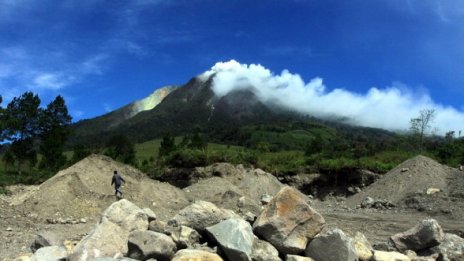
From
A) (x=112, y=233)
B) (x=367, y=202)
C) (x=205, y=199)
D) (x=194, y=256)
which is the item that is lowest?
(x=205, y=199)

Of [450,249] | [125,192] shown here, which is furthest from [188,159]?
[450,249]

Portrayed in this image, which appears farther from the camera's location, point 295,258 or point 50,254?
point 295,258

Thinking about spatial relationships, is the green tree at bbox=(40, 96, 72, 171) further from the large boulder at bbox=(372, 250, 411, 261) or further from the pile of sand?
the large boulder at bbox=(372, 250, 411, 261)

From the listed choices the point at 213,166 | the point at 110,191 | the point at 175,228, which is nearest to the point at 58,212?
the point at 110,191

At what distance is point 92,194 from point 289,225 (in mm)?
16129

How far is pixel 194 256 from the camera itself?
1195 cm

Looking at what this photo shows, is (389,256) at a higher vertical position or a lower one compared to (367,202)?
lower

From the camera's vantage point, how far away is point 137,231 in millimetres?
12602

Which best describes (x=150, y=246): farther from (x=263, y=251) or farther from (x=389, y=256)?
(x=389, y=256)

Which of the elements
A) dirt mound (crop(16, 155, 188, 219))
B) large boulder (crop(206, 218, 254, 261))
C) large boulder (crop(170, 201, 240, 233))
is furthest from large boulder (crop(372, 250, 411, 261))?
dirt mound (crop(16, 155, 188, 219))

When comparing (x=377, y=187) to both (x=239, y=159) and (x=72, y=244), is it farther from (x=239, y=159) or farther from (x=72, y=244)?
(x=72, y=244)

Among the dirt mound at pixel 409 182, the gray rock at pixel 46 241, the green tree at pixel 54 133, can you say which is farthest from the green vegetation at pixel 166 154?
the gray rock at pixel 46 241

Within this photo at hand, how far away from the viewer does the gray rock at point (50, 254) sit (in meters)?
12.1

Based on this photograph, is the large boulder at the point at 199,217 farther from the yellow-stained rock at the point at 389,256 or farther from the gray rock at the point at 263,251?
the yellow-stained rock at the point at 389,256
